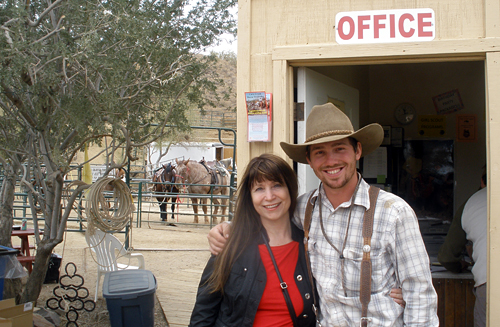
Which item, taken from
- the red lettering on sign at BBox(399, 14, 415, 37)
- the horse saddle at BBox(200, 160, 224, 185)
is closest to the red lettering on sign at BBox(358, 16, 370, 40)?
the red lettering on sign at BBox(399, 14, 415, 37)

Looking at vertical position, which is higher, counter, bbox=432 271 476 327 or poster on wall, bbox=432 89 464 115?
poster on wall, bbox=432 89 464 115

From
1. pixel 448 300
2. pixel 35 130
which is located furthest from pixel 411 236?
pixel 35 130

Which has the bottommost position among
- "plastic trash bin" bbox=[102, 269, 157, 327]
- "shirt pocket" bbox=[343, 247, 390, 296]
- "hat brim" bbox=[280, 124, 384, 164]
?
"plastic trash bin" bbox=[102, 269, 157, 327]

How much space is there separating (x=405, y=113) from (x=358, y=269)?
14.6ft

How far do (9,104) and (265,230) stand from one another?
422 centimetres

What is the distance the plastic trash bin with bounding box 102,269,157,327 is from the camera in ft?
13.7

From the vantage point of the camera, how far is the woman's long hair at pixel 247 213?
2.00 m

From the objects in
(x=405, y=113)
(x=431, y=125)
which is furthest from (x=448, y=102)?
(x=405, y=113)

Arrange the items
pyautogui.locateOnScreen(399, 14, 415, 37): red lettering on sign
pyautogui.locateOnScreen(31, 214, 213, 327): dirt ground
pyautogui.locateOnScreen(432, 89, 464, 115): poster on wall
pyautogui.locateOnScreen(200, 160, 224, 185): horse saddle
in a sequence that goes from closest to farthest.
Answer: pyautogui.locateOnScreen(399, 14, 415, 37): red lettering on sign < pyautogui.locateOnScreen(31, 214, 213, 327): dirt ground < pyautogui.locateOnScreen(432, 89, 464, 115): poster on wall < pyautogui.locateOnScreen(200, 160, 224, 185): horse saddle

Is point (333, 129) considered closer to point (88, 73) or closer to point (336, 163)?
point (336, 163)

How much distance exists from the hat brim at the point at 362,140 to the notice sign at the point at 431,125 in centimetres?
384

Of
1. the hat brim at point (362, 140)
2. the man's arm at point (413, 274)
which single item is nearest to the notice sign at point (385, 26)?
the hat brim at point (362, 140)

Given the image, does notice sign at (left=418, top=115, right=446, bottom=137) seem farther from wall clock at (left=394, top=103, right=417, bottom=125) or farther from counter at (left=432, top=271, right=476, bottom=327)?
counter at (left=432, top=271, right=476, bottom=327)

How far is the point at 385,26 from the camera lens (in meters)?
2.92
